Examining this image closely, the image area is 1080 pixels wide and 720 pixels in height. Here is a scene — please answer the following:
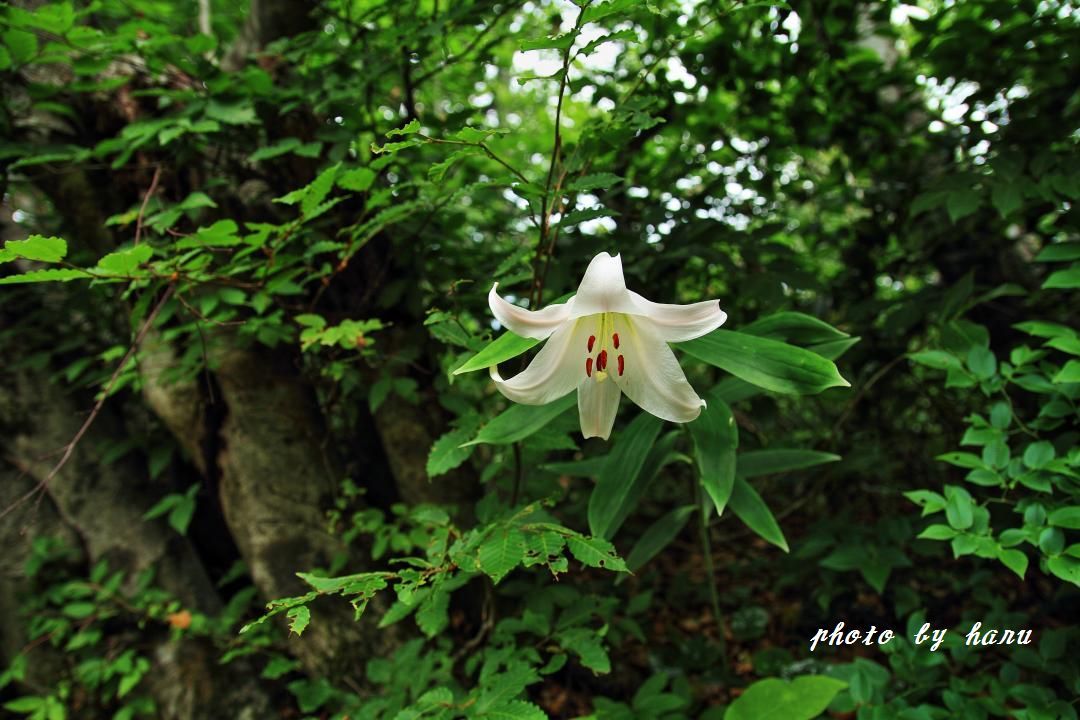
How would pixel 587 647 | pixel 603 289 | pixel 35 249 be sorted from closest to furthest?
pixel 603 289, pixel 35 249, pixel 587 647

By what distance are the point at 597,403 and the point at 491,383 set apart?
43.9 inches

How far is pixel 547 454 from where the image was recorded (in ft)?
6.22

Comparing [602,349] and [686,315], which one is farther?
[602,349]

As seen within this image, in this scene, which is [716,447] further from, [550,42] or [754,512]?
[550,42]

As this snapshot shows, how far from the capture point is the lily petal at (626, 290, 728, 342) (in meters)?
0.84

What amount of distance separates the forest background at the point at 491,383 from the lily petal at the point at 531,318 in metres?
0.07

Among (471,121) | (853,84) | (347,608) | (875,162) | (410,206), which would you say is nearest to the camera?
(410,206)

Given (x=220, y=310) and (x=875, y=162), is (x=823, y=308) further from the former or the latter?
(x=220, y=310)

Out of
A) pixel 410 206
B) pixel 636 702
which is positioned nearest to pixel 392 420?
pixel 410 206

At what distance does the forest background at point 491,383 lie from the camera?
1.24 meters

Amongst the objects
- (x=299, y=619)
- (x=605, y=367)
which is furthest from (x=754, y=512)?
(x=299, y=619)

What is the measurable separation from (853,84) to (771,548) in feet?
6.49

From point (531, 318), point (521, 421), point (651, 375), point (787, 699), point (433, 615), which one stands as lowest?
point (787, 699)

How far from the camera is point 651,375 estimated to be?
0.98 metres
